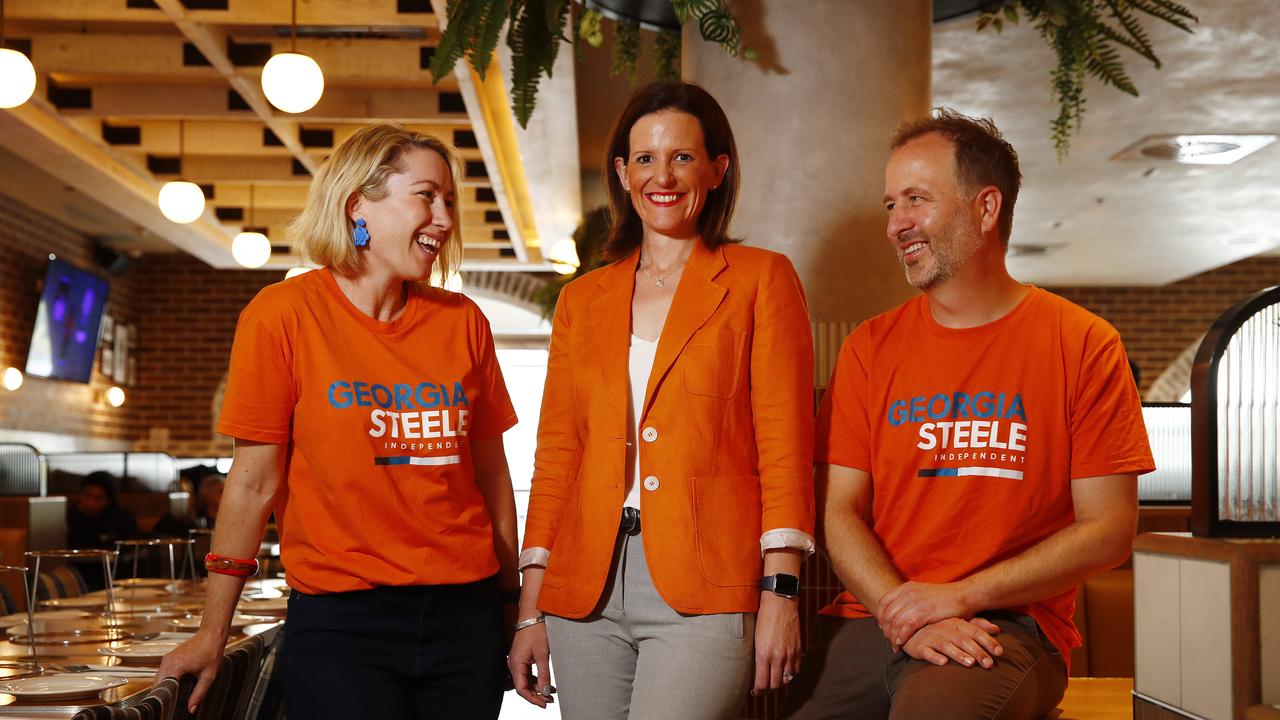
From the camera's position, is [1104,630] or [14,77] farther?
[14,77]

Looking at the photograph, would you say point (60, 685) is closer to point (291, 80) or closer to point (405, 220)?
point (405, 220)

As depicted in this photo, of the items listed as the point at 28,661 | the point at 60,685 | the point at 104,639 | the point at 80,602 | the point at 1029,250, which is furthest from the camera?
the point at 1029,250

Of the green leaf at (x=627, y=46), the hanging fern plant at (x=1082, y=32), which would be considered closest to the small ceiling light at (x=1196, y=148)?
the hanging fern plant at (x=1082, y=32)

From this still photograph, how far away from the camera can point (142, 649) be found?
2.78m

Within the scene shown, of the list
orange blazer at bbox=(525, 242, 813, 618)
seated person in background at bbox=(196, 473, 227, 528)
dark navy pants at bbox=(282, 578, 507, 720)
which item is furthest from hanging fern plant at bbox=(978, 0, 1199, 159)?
seated person in background at bbox=(196, 473, 227, 528)

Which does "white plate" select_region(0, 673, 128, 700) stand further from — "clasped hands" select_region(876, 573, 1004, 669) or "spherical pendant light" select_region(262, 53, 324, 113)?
"spherical pendant light" select_region(262, 53, 324, 113)

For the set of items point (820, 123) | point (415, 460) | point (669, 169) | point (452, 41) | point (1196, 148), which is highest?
point (1196, 148)

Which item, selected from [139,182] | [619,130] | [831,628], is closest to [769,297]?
[619,130]

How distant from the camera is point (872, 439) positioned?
2.09m

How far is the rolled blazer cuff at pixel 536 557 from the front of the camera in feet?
6.44

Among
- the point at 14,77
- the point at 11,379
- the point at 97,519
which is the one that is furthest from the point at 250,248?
the point at 14,77

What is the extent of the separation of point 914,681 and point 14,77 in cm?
489

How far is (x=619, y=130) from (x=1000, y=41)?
4991mm

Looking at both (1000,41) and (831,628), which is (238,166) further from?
(831,628)
